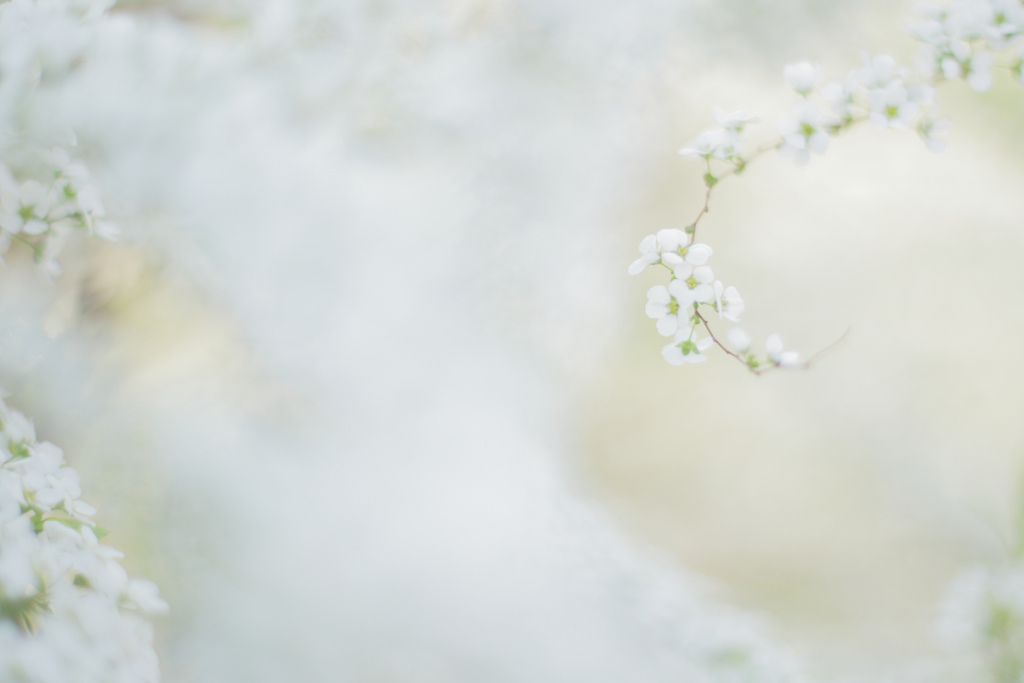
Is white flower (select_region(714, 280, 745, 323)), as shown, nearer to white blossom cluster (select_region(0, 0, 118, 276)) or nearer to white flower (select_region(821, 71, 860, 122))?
white flower (select_region(821, 71, 860, 122))

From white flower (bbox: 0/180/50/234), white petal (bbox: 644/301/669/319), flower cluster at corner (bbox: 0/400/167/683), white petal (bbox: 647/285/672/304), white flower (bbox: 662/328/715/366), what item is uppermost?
white petal (bbox: 647/285/672/304)

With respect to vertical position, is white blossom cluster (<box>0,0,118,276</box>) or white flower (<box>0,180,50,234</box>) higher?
white blossom cluster (<box>0,0,118,276</box>)

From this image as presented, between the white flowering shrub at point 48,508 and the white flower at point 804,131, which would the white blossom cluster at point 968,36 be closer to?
the white flower at point 804,131

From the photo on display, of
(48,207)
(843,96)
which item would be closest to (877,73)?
(843,96)

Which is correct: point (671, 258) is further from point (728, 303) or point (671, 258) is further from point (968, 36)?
point (968, 36)

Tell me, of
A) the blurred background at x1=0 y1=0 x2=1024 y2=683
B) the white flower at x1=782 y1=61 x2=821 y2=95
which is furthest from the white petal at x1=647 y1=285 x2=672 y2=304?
the blurred background at x1=0 y1=0 x2=1024 y2=683

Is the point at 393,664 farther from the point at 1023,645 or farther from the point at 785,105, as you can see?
the point at 785,105

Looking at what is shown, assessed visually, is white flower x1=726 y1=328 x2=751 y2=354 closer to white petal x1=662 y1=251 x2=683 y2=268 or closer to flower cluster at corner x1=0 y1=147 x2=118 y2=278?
white petal x1=662 y1=251 x2=683 y2=268

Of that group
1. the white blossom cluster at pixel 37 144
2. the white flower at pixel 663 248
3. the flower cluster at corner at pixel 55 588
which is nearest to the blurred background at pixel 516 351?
the white blossom cluster at pixel 37 144

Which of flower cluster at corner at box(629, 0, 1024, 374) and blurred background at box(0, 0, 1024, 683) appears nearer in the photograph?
flower cluster at corner at box(629, 0, 1024, 374)
